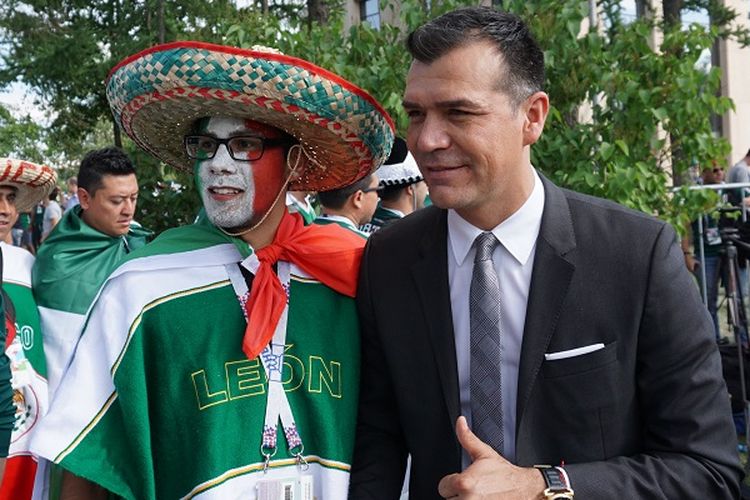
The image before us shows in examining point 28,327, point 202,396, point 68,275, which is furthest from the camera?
point 68,275

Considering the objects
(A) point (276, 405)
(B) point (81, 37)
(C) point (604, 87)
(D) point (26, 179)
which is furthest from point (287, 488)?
(B) point (81, 37)

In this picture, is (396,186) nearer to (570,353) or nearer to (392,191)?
(392,191)

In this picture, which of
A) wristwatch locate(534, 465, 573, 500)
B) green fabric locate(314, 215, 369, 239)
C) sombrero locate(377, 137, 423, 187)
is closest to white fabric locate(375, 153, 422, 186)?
sombrero locate(377, 137, 423, 187)

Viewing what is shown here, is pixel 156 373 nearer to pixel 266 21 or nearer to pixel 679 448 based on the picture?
pixel 679 448

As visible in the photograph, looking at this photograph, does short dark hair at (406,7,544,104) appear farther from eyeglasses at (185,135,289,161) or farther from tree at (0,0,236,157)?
tree at (0,0,236,157)

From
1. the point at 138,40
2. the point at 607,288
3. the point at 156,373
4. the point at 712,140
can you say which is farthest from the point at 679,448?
the point at 138,40

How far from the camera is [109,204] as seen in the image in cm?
479

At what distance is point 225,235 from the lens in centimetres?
244

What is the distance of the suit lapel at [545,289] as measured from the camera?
6.48ft

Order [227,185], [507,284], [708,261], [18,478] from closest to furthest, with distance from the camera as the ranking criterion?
1. [507,284]
2. [227,185]
3. [18,478]
4. [708,261]

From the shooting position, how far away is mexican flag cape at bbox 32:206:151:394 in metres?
3.86

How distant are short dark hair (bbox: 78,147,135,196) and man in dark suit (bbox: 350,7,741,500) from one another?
3.11 meters

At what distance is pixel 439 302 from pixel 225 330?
1.98 ft

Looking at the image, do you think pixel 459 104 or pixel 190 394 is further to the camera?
pixel 190 394
